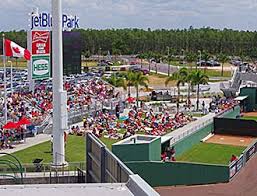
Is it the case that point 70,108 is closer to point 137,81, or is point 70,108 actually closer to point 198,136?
point 198,136

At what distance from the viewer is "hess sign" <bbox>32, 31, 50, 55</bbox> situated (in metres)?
41.4

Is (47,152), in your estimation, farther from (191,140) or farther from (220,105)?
(220,105)

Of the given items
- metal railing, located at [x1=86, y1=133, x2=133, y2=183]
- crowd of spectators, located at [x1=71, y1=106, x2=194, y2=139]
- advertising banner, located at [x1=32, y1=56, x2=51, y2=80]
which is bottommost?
crowd of spectators, located at [x1=71, y1=106, x2=194, y2=139]

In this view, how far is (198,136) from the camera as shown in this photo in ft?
Result: 122

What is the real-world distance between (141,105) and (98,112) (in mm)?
7969

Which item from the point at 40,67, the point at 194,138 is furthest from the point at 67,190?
the point at 40,67

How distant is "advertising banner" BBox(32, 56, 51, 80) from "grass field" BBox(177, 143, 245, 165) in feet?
45.8

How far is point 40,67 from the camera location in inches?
1656

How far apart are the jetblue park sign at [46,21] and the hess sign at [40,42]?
0.64 metres

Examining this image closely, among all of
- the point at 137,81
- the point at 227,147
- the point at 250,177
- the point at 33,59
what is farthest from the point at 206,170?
the point at 137,81

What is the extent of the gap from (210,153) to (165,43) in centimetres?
12037

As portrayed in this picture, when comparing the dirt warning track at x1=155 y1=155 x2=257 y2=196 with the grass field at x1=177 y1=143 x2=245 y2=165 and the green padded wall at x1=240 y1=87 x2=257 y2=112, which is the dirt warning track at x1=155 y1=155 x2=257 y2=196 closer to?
the grass field at x1=177 y1=143 x2=245 y2=165

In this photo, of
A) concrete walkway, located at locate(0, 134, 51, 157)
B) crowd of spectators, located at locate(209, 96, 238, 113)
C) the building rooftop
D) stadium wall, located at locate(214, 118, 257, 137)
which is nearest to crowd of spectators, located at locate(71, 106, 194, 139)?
concrete walkway, located at locate(0, 134, 51, 157)

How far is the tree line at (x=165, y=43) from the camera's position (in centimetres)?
14475
